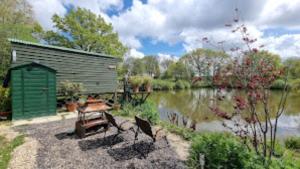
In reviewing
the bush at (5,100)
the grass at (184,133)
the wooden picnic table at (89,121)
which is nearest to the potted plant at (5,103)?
the bush at (5,100)

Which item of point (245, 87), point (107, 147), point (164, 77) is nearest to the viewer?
point (245, 87)

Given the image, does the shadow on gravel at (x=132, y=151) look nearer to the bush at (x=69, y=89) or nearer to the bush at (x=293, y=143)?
the bush at (x=293, y=143)

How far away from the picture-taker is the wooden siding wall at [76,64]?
7349mm

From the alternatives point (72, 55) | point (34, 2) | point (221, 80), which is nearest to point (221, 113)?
point (221, 80)

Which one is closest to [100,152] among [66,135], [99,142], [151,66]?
[99,142]

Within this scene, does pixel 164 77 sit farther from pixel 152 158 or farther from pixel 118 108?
pixel 152 158

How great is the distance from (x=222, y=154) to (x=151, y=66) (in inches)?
1427

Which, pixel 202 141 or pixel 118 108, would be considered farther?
pixel 118 108

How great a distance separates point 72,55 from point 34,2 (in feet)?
31.9

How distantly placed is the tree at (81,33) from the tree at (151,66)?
61.8ft

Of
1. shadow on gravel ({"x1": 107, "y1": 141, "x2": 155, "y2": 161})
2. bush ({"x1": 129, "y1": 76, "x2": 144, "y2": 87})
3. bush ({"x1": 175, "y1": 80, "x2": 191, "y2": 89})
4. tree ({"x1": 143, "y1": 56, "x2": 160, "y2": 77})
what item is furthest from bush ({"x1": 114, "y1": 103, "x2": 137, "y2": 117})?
tree ({"x1": 143, "y1": 56, "x2": 160, "y2": 77})

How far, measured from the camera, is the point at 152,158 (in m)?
3.42

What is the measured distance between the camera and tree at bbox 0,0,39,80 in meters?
10.7

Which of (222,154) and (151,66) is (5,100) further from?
(151,66)
